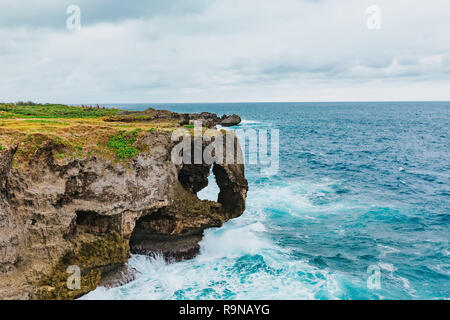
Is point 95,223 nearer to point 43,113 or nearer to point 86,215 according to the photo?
point 86,215

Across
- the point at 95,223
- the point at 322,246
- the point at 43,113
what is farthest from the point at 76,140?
the point at 322,246

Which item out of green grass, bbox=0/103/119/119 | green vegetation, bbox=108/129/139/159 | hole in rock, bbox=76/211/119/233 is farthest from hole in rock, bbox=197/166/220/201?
hole in rock, bbox=76/211/119/233

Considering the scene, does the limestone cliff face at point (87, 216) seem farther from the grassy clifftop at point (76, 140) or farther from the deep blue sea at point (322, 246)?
the deep blue sea at point (322, 246)

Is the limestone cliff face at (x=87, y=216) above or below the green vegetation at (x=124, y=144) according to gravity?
below

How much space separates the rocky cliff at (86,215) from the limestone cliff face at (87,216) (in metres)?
0.04

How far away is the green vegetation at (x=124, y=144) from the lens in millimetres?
18766

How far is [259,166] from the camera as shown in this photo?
50094mm

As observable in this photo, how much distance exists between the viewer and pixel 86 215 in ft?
59.5

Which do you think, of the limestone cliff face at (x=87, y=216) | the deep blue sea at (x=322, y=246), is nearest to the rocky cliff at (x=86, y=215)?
the limestone cliff face at (x=87, y=216)

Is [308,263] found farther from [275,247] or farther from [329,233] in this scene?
[329,233]

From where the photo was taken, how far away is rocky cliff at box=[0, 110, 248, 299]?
15594mm

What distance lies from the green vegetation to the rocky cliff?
34 cm

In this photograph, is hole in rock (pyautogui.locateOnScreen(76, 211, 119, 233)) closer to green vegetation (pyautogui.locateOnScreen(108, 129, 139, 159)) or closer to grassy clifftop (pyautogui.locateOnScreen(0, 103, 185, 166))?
grassy clifftop (pyautogui.locateOnScreen(0, 103, 185, 166))

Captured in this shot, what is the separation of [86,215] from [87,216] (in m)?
0.08
